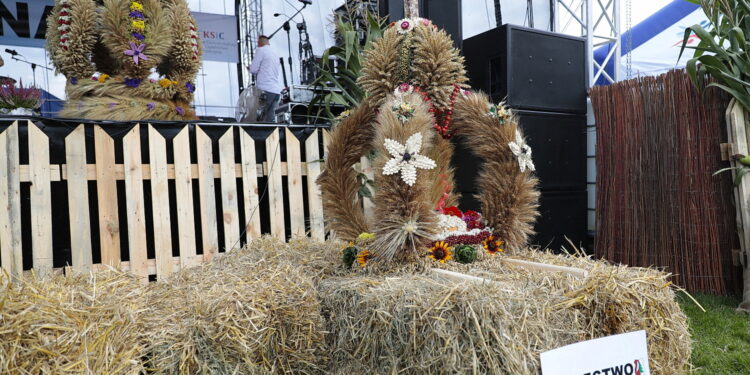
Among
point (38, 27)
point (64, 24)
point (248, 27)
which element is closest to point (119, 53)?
point (64, 24)

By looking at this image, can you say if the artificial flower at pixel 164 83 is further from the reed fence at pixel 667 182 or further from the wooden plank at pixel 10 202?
the reed fence at pixel 667 182

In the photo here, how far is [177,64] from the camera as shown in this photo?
3311 millimetres

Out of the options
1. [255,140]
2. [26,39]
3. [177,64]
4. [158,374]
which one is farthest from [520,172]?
[26,39]

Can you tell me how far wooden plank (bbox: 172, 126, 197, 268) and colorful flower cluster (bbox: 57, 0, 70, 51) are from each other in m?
0.97

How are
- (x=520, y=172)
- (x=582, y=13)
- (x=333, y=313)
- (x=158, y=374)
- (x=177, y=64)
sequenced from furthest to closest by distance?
(x=582, y=13), (x=177, y=64), (x=520, y=172), (x=333, y=313), (x=158, y=374)

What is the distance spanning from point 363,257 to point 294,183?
145 centimetres

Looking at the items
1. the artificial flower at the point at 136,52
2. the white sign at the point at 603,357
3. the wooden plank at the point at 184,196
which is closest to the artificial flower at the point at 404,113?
the white sign at the point at 603,357

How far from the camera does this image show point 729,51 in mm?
3102

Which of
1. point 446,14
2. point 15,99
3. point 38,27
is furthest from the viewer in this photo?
point 38,27

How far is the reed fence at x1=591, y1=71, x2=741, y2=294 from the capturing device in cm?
323

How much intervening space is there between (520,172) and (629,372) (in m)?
0.83

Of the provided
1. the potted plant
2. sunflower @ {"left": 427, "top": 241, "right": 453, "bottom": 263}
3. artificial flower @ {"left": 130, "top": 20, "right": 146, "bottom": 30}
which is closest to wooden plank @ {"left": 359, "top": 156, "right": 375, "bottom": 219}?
sunflower @ {"left": 427, "top": 241, "right": 453, "bottom": 263}

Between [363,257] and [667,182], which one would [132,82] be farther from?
[667,182]

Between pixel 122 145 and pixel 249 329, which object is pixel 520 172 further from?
pixel 122 145
